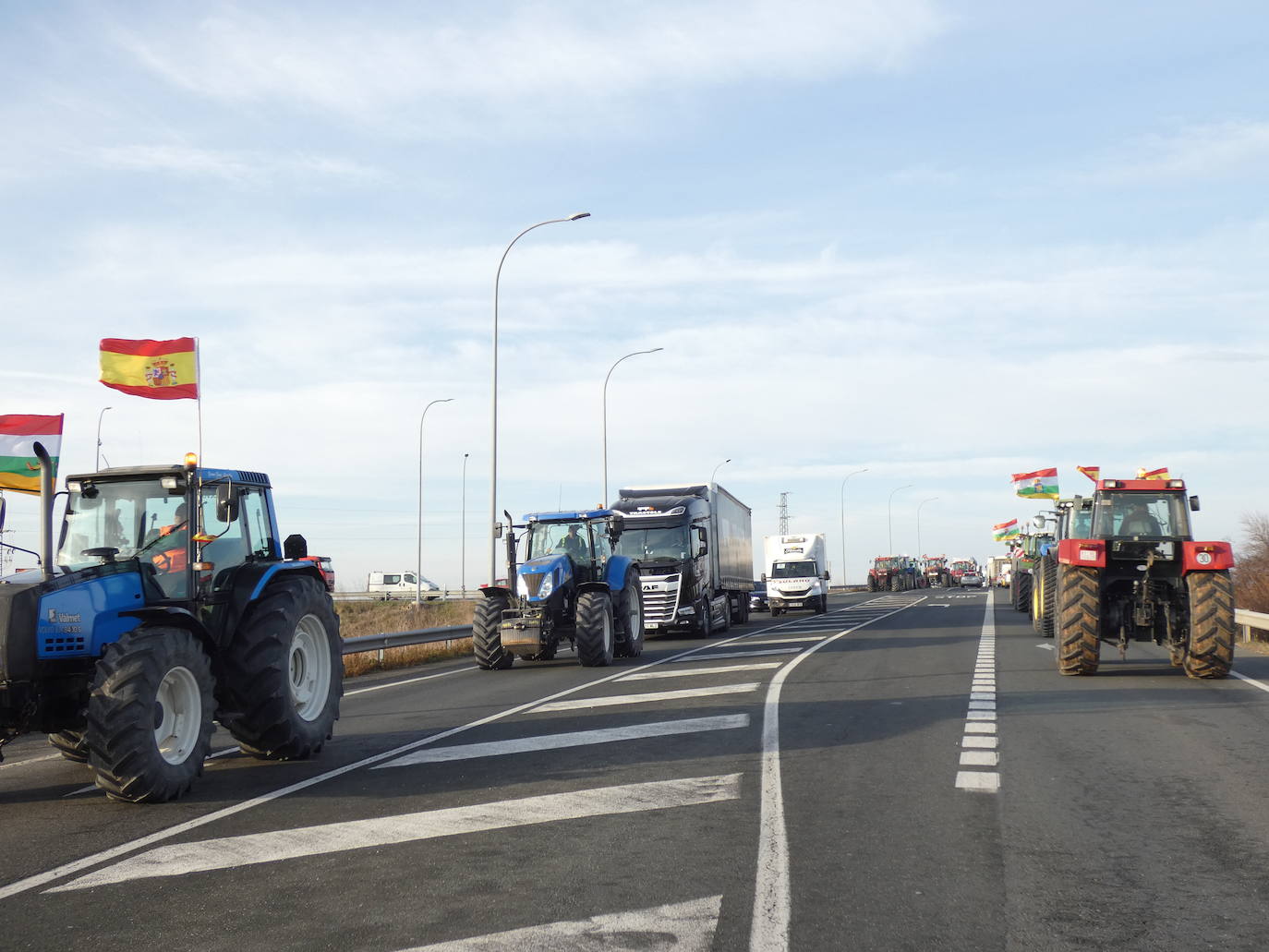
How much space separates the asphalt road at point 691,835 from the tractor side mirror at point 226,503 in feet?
6.55

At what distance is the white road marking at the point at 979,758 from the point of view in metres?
9.20

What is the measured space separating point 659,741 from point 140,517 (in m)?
4.64

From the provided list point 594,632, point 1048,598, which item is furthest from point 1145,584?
point 594,632

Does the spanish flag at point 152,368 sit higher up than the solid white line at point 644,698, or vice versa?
the spanish flag at point 152,368

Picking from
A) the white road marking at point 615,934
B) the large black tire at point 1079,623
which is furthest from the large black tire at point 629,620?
the white road marking at point 615,934

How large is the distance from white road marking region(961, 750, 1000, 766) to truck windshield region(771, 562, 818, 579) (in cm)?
3353

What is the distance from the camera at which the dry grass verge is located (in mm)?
21219

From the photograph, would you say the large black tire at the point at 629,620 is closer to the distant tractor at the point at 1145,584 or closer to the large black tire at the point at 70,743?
the distant tractor at the point at 1145,584

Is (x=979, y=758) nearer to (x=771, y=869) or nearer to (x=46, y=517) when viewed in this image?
(x=771, y=869)

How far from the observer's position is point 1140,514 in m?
17.1

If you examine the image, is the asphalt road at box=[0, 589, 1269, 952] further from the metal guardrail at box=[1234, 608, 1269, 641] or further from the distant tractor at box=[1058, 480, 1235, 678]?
the metal guardrail at box=[1234, 608, 1269, 641]

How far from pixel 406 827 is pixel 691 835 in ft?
5.68

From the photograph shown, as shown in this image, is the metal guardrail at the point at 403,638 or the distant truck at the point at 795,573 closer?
the metal guardrail at the point at 403,638

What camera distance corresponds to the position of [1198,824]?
283 inches
